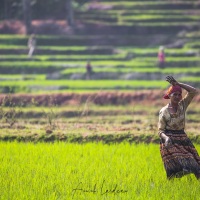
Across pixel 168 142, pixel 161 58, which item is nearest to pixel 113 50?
pixel 161 58

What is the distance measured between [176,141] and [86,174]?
1.06 meters

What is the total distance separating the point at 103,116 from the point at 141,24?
50.9 feet

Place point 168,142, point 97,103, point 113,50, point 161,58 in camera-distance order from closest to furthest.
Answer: point 168,142, point 97,103, point 161,58, point 113,50

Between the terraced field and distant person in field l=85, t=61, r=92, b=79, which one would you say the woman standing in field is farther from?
distant person in field l=85, t=61, r=92, b=79

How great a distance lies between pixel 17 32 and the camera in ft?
110

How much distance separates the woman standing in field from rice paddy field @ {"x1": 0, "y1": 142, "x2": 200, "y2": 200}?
17 cm

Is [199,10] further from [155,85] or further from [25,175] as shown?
[25,175]

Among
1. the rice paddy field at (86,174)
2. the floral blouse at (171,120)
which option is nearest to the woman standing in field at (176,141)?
the floral blouse at (171,120)

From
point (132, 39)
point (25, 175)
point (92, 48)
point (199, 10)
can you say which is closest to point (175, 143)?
point (25, 175)

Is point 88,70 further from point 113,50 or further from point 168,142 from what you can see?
point 168,142

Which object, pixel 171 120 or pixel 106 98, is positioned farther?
pixel 106 98

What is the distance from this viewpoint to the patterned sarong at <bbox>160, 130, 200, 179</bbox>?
290 inches

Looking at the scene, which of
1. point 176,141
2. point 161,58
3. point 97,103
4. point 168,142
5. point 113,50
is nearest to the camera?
point 168,142

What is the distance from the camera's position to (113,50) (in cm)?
2933
